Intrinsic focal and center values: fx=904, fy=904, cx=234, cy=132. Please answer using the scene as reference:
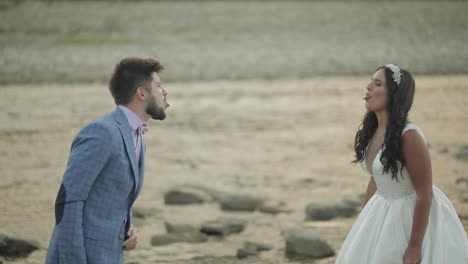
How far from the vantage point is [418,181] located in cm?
395

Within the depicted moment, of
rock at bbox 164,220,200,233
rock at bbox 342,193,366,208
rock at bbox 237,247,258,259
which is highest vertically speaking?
rock at bbox 342,193,366,208

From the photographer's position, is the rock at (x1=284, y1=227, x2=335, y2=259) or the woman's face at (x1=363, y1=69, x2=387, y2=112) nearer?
the woman's face at (x1=363, y1=69, x2=387, y2=112)

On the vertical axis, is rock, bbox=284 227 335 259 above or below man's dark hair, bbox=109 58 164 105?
below

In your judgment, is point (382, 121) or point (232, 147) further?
point (232, 147)

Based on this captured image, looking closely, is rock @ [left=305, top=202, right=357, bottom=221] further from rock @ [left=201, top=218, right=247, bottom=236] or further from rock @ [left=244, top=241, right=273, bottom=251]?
rock @ [left=244, top=241, right=273, bottom=251]

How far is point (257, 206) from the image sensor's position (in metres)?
9.04

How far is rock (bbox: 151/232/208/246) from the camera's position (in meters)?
7.54

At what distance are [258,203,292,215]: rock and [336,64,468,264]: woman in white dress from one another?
4.64 m

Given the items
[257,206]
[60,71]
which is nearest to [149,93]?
[257,206]

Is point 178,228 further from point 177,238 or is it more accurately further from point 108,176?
point 108,176

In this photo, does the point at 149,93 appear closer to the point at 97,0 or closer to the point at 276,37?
the point at 276,37

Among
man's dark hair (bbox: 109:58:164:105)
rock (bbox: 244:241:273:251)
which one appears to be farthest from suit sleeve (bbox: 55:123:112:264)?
rock (bbox: 244:241:273:251)

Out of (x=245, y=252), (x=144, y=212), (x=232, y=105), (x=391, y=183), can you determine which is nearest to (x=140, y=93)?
(x=391, y=183)

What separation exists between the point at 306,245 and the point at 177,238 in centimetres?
117
